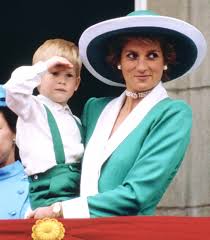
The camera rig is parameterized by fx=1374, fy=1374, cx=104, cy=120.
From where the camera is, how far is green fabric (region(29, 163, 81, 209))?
5387 mm

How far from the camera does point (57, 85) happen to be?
5586mm

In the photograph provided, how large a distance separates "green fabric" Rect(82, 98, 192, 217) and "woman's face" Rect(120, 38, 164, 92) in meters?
0.12

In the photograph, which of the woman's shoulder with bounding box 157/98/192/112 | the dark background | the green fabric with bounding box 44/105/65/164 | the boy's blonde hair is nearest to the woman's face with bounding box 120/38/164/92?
the woman's shoulder with bounding box 157/98/192/112

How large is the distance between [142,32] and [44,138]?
58 cm

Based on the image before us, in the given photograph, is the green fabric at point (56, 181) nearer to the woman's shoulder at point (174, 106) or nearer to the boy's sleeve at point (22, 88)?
the boy's sleeve at point (22, 88)

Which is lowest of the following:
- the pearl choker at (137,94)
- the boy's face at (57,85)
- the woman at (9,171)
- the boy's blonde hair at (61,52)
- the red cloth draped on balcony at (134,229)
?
the red cloth draped on balcony at (134,229)

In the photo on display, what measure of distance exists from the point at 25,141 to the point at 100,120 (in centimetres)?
34

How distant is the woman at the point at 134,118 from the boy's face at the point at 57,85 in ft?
0.44

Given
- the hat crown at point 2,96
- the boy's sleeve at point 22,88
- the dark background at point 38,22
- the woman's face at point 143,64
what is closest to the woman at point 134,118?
the woman's face at point 143,64

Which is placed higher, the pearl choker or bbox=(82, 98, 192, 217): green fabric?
the pearl choker

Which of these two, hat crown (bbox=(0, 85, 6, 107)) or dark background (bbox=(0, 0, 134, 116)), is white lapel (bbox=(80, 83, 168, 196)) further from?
dark background (bbox=(0, 0, 134, 116))

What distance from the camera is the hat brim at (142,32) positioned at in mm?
5445

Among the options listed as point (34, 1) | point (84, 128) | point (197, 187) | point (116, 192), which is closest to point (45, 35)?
point (34, 1)

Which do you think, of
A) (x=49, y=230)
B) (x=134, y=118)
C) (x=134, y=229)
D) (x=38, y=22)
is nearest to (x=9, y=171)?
(x=134, y=118)
